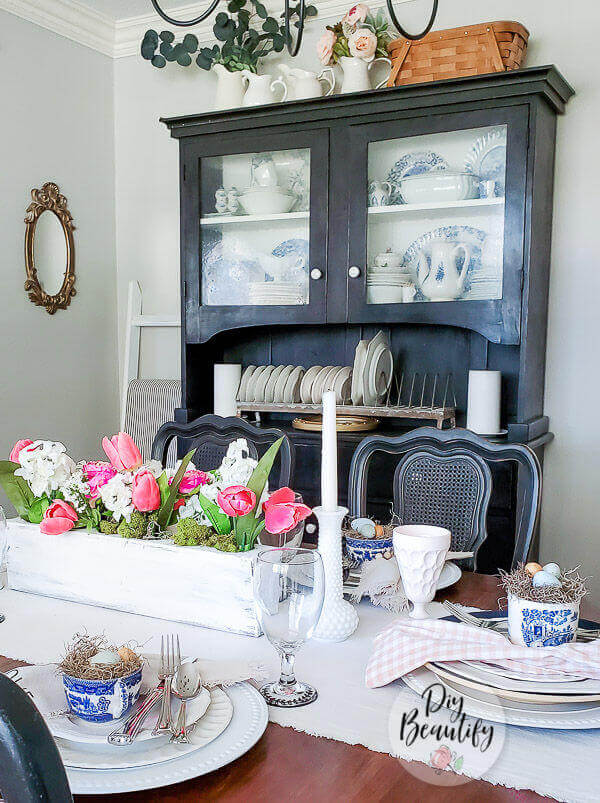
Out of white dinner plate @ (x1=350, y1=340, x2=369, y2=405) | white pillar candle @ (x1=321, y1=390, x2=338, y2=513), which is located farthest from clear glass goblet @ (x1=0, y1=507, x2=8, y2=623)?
white dinner plate @ (x1=350, y1=340, x2=369, y2=405)

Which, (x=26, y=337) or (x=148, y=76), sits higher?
(x=148, y=76)

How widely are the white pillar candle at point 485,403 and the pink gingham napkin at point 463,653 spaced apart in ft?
4.97

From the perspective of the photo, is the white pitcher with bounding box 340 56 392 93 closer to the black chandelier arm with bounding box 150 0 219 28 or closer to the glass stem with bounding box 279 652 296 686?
the black chandelier arm with bounding box 150 0 219 28

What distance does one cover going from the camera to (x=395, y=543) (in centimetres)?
110

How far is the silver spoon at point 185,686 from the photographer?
81 centimetres

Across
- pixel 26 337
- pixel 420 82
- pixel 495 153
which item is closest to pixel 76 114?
pixel 26 337

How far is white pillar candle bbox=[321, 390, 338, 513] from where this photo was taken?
112 cm

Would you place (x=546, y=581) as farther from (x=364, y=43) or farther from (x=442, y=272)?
(x=364, y=43)

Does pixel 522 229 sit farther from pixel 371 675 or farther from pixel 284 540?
pixel 371 675

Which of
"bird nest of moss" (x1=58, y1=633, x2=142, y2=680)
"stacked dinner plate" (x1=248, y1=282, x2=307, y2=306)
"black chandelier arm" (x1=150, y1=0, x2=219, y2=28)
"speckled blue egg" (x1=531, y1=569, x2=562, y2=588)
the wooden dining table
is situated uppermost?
"black chandelier arm" (x1=150, y1=0, x2=219, y2=28)

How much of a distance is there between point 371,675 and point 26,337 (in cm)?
236

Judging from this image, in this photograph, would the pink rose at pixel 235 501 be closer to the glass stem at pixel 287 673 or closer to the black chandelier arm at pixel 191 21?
the glass stem at pixel 287 673

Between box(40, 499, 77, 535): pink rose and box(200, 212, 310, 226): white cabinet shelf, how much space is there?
159cm

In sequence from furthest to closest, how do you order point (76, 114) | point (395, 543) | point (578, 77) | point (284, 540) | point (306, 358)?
point (76, 114), point (306, 358), point (578, 77), point (284, 540), point (395, 543)
